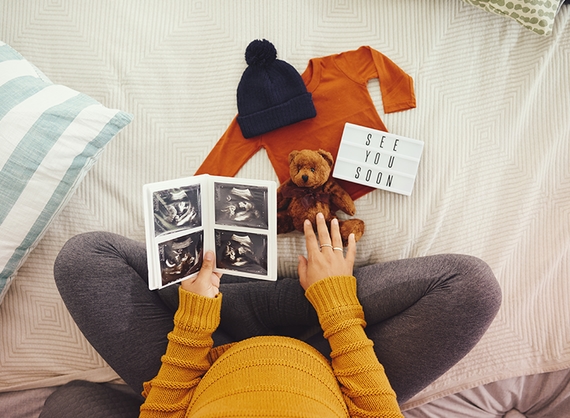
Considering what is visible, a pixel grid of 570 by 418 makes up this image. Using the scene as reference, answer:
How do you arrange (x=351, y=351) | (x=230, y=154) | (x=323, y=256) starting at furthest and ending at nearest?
(x=230, y=154) < (x=323, y=256) < (x=351, y=351)

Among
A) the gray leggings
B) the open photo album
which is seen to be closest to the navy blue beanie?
the open photo album

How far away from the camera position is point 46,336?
1.02 meters

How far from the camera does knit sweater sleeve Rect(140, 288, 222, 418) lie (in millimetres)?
777

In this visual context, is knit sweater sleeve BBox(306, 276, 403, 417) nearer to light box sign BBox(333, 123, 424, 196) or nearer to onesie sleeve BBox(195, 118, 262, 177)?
light box sign BBox(333, 123, 424, 196)

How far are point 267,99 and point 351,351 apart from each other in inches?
22.3

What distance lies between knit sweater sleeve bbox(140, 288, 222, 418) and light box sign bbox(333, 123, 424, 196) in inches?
15.9

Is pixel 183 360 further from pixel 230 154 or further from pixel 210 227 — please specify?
pixel 230 154

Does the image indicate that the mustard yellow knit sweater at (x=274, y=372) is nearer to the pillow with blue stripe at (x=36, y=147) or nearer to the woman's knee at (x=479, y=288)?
the woman's knee at (x=479, y=288)

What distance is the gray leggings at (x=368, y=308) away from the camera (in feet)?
2.71

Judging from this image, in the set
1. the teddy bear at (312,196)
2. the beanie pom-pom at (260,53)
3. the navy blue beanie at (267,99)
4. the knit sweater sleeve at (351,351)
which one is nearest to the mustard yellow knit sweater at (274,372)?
the knit sweater sleeve at (351,351)

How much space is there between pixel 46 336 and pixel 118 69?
2.06 feet

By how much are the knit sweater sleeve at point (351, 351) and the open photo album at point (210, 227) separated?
12cm

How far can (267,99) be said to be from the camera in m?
1.02

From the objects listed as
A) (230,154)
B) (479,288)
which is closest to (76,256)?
(230,154)
